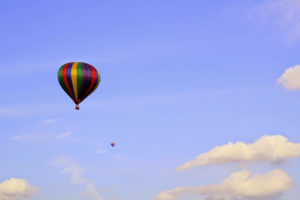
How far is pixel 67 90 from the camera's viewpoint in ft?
517

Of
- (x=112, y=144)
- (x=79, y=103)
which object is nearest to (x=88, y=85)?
(x=79, y=103)

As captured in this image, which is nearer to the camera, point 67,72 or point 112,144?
point 67,72

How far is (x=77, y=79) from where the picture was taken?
155625 millimetres

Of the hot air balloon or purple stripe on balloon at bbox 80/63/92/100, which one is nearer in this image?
the hot air balloon

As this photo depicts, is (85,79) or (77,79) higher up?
(85,79)

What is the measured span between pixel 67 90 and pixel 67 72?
4.29 m

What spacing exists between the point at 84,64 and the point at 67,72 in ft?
15.6

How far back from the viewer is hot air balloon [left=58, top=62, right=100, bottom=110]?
511 ft

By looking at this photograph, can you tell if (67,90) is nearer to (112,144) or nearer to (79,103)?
(79,103)

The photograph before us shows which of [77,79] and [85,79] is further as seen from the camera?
[85,79]

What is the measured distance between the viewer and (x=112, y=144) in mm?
191125

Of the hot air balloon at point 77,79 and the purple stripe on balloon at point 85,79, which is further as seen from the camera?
the purple stripe on balloon at point 85,79

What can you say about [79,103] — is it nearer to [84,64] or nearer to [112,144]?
[84,64]

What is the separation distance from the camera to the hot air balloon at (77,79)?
15588cm
